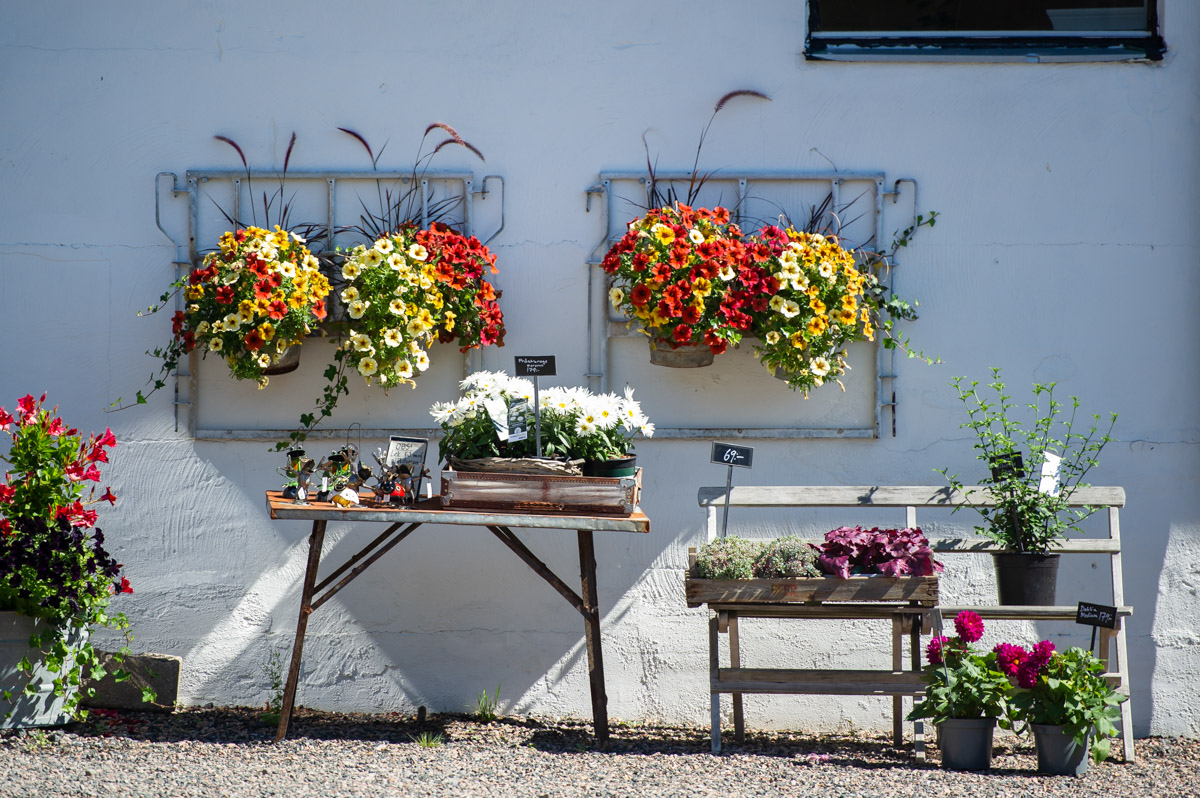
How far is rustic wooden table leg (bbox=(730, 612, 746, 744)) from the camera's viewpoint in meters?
3.76

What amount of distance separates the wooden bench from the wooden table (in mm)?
383

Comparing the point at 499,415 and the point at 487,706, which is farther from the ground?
the point at 499,415

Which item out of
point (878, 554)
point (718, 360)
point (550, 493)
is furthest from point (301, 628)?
point (878, 554)

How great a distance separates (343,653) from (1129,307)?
126 inches

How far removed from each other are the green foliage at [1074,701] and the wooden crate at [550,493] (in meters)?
1.34

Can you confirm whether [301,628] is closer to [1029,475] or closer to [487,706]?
[487,706]

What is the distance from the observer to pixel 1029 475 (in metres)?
3.91

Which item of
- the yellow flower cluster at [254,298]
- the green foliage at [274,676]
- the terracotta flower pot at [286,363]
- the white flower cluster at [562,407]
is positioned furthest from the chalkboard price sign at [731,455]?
the green foliage at [274,676]

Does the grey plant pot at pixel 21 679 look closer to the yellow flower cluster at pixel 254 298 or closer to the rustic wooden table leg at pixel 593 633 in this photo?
the yellow flower cluster at pixel 254 298

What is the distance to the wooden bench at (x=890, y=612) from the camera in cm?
353

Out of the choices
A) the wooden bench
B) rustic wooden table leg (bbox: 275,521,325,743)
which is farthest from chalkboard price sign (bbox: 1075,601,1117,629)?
A: rustic wooden table leg (bbox: 275,521,325,743)

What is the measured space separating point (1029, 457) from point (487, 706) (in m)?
2.16

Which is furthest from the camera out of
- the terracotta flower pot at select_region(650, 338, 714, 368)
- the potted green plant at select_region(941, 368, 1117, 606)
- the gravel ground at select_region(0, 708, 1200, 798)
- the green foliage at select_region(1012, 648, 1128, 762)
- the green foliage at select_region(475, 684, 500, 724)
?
the green foliage at select_region(475, 684, 500, 724)

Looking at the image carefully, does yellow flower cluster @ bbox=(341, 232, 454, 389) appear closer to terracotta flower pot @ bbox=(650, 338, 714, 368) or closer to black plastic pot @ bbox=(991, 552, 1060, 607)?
terracotta flower pot @ bbox=(650, 338, 714, 368)
